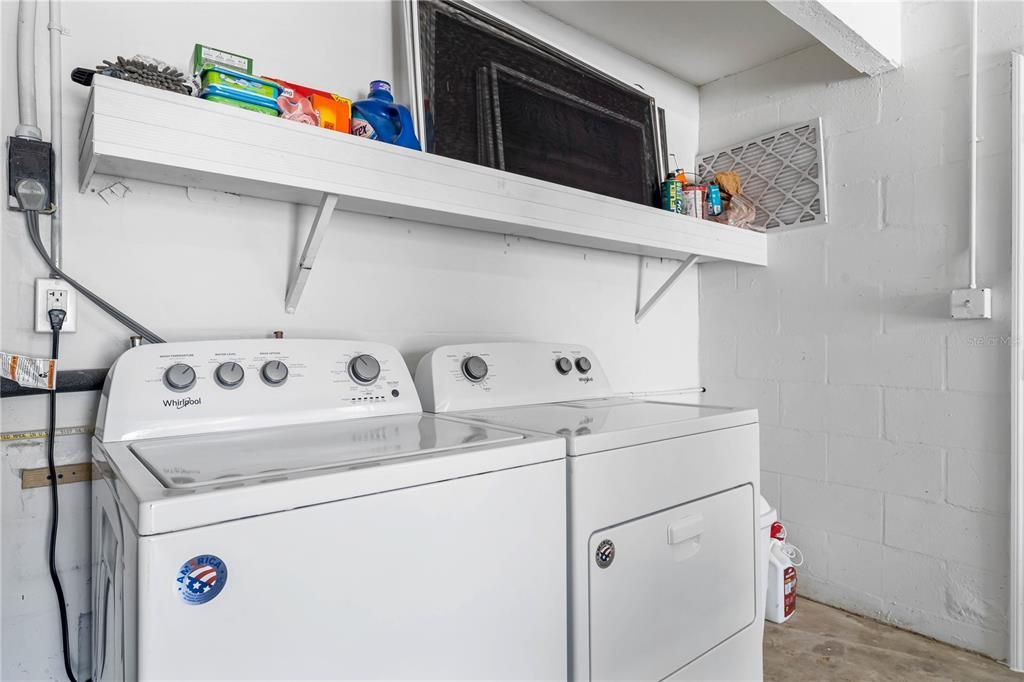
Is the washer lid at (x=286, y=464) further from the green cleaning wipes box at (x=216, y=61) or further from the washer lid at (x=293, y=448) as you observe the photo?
the green cleaning wipes box at (x=216, y=61)

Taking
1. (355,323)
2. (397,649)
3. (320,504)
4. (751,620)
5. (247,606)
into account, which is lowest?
(751,620)

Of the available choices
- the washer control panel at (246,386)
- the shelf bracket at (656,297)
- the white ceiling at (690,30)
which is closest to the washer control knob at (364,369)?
the washer control panel at (246,386)

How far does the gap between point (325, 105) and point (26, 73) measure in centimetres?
58

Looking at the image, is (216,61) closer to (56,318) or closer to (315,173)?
(315,173)

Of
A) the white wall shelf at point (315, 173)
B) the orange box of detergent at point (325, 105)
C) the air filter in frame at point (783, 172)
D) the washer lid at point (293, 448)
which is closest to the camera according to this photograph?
the washer lid at point (293, 448)

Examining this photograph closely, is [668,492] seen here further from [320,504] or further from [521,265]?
[521,265]

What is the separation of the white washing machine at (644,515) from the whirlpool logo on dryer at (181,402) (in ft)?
1.77

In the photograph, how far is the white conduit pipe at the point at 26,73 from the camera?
1178 mm

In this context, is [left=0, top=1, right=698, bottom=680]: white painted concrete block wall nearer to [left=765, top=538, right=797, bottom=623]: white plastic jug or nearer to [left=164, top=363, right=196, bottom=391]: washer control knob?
[left=164, top=363, right=196, bottom=391]: washer control knob

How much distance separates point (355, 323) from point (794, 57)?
198 centimetres

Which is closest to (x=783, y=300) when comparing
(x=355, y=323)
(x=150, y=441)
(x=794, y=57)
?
(x=794, y=57)

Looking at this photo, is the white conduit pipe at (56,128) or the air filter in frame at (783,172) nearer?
the white conduit pipe at (56,128)

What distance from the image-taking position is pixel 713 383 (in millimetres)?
2541

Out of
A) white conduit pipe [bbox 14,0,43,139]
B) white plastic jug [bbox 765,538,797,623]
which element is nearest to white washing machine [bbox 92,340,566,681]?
white conduit pipe [bbox 14,0,43,139]
